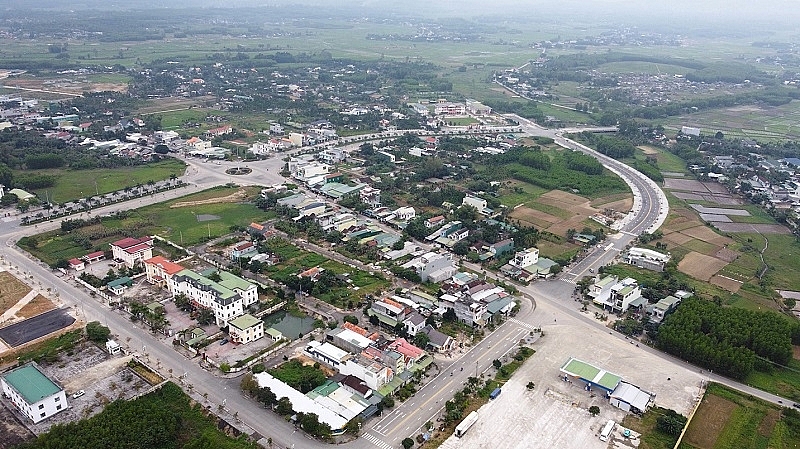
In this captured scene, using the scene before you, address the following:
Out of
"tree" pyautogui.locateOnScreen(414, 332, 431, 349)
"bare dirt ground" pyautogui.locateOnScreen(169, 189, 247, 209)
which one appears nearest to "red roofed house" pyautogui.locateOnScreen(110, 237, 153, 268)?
"bare dirt ground" pyautogui.locateOnScreen(169, 189, 247, 209)

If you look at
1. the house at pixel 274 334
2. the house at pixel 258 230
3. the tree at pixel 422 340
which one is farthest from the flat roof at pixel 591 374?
the house at pixel 258 230

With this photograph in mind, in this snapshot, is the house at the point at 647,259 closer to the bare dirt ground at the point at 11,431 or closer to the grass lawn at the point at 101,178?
the bare dirt ground at the point at 11,431

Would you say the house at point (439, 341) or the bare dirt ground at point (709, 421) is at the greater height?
the house at point (439, 341)

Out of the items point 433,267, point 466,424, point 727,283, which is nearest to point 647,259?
point 727,283

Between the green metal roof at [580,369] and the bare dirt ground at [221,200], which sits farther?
the bare dirt ground at [221,200]

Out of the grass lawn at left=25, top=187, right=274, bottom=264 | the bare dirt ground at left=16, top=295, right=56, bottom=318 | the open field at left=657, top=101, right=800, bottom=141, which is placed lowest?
the bare dirt ground at left=16, top=295, right=56, bottom=318

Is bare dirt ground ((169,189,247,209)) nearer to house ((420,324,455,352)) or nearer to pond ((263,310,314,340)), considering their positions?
pond ((263,310,314,340))

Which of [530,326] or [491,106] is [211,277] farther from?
[491,106]

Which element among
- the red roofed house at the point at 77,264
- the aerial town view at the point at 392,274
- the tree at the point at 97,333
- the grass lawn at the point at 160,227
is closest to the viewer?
the aerial town view at the point at 392,274
